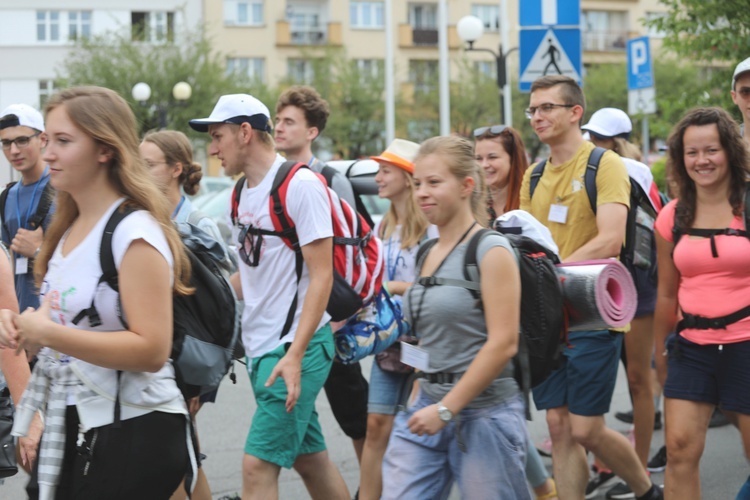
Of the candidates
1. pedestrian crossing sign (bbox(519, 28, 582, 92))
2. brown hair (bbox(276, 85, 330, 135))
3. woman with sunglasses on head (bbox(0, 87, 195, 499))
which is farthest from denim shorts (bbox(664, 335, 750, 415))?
pedestrian crossing sign (bbox(519, 28, 582, 92))

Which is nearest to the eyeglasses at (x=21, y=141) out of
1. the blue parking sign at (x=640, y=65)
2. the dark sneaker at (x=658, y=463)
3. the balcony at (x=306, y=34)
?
the dark sneaker at (x=658, y=463)

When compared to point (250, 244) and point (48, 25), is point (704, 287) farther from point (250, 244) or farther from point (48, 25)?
point (48, 25)

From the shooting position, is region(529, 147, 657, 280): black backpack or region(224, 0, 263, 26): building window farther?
region(224, 0, 263, 26): building window

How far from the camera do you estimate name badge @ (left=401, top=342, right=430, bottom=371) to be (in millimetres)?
→ 4145

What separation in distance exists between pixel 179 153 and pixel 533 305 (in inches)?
88.4

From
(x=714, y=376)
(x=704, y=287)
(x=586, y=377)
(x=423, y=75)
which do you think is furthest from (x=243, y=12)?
(x=714, y=376)

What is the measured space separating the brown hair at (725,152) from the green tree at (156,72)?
38608mm

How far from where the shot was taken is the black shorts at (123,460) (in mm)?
3318

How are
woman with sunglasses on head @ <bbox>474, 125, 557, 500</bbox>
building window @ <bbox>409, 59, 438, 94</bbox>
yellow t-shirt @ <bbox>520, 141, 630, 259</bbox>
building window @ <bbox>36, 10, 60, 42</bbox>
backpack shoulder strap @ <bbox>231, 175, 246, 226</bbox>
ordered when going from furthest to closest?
building window @ <bbox>409, 59, 438, 94</bbox> < building window @ <bbox>36, 10, 60, 42</bbox> < woman with sunglasses on head @ <bbox>474, 125, 557, 500</bbox> < yellow t-shirt @ <bbox>520, 141, 630, 259</bbox> < backpack shoulder strap @ <bbox>231, 175, 246, 226</bbox>

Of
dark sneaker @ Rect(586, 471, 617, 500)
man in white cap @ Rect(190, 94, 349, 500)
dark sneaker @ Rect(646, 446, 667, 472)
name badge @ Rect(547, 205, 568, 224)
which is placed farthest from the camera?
dark sneaker @ Rect(646, 446, 667, 472)

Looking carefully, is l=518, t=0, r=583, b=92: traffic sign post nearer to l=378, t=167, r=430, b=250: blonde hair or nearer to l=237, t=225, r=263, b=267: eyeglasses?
l=378, t=167, r=430, b=250: blonde hair

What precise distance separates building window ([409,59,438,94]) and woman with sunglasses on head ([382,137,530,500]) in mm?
52387

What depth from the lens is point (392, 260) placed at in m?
6.39

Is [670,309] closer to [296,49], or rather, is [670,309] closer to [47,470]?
[47,470]
